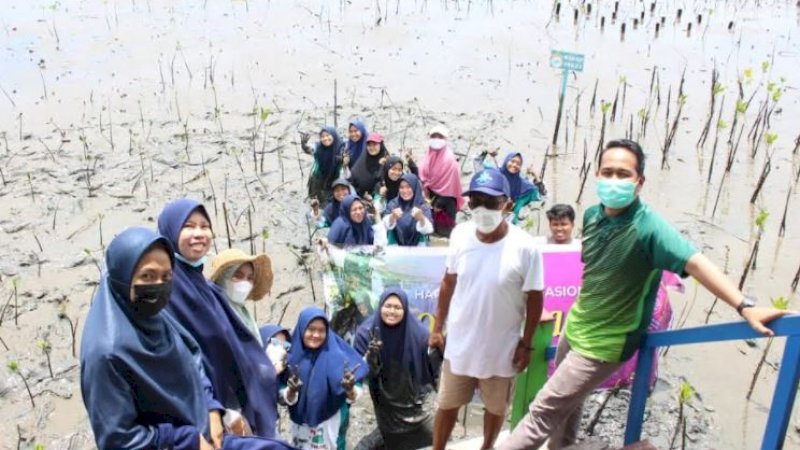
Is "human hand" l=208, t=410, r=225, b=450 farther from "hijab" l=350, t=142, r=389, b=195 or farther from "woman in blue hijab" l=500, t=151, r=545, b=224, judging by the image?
"hijab" l=350, t=142, r=389, b=195

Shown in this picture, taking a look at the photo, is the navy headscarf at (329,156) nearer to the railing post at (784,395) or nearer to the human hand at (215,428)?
the human hand at (215,428)

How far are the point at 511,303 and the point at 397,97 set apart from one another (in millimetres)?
7461

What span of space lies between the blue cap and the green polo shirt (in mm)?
401

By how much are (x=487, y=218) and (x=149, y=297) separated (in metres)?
1.39

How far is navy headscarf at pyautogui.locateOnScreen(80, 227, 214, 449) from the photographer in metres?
2.06

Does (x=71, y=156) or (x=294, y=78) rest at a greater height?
(x=294, y=78)

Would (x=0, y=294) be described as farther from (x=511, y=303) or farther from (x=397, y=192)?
(x=511, y=303)

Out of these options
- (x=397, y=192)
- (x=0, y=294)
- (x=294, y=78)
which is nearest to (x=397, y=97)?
(x=294, y=78)

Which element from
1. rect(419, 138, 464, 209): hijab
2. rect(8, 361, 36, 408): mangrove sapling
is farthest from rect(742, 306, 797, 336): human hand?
rect(419, 138, 464, 209): hijab

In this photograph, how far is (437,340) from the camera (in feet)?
11.5

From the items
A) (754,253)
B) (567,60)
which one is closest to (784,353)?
(754,253)

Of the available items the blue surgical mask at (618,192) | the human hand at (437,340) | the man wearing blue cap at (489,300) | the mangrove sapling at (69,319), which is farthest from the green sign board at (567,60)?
the mangrove sapling at (69,319)

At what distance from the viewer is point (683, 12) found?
14.7 metres

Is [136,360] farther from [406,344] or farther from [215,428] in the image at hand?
[406,344]
